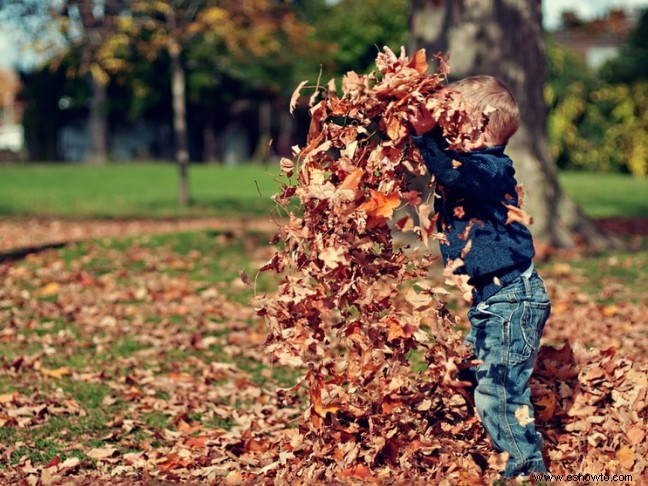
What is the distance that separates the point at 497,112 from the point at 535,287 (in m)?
0.75

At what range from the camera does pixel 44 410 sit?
18.3 ft

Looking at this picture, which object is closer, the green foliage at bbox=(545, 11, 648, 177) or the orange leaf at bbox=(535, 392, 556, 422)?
the orange leaf at bbox=(535, 392, 556, 422)

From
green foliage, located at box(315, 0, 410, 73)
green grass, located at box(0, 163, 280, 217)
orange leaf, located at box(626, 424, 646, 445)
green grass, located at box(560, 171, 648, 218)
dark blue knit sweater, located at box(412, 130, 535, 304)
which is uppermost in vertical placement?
green foliage, located at box(315, 0, 410, 73)

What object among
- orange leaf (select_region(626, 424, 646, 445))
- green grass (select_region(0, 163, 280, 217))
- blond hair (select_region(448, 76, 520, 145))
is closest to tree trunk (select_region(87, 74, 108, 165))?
green grass (select_region(0, 163, 280, 217))

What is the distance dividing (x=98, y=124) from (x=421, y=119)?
4466 cm

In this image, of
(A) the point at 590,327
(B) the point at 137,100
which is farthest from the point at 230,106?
(A) the point at 590,327

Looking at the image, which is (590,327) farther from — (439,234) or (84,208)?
(84,208)

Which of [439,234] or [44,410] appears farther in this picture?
[44,410]

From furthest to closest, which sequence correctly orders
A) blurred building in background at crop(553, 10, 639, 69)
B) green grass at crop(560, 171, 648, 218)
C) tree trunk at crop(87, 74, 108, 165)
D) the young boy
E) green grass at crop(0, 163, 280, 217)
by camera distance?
blurred building in background at crop(553, 10, 639, 69)
tree trunk at crop(87, 74, 108, 165)
green grass at crop(560, 171, 648, 218)
green grass at crop(0, 163, 280, 217)
the young boy

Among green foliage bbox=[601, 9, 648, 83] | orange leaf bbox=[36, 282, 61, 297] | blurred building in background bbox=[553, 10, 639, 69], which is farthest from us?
blurred building in background bbox=[553, 10, 639, 69]

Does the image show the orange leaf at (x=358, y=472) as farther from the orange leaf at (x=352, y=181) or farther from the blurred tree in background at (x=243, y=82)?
the blurred tree in background at (x=243, y=82)

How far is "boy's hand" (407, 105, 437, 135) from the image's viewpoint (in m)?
3.87

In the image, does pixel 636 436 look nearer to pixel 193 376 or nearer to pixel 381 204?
pixel 381 204

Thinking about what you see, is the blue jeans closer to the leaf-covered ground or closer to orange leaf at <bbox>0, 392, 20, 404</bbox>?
the leaf-covered ground
